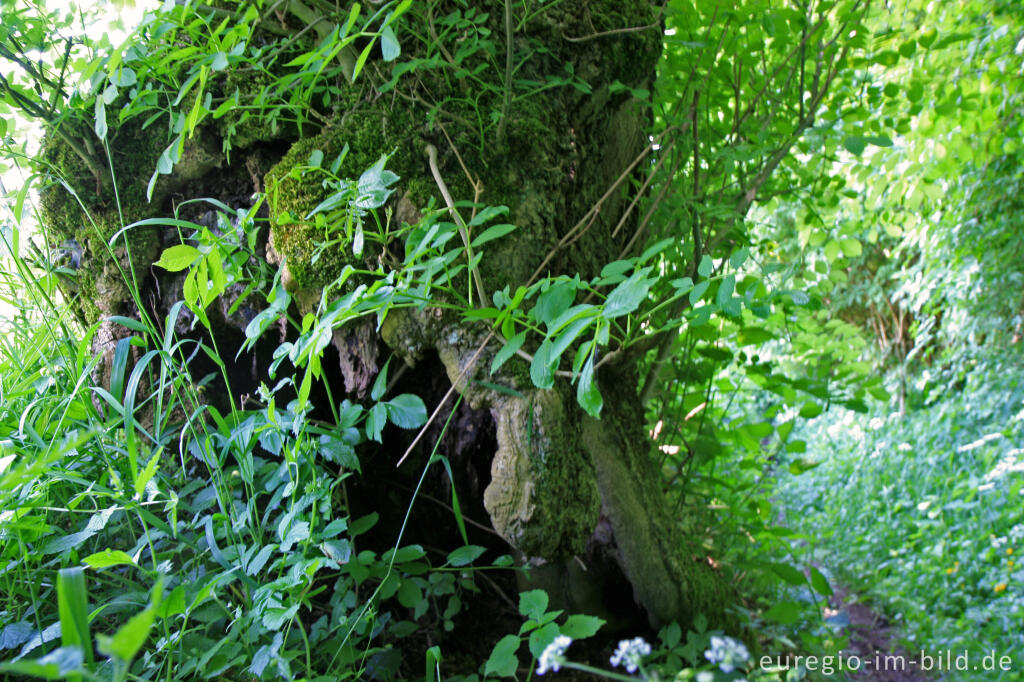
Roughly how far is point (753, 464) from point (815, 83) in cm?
121

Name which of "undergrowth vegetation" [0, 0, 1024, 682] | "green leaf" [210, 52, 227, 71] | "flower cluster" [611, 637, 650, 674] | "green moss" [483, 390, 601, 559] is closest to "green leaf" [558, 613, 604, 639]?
"undergrowth vegetation" [0, 0, 1024, 682]

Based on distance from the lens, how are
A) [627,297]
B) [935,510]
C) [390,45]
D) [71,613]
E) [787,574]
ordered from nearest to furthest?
[71,613] → [627,297] → [390,45] → [787,574] → [935,510]

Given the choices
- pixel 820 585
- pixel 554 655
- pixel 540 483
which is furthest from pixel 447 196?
pixel 820 585

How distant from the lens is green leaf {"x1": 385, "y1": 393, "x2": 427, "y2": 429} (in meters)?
1.19

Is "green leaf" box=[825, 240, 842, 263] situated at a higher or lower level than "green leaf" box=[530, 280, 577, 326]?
higher

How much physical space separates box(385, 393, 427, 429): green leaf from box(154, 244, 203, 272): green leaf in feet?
1.46

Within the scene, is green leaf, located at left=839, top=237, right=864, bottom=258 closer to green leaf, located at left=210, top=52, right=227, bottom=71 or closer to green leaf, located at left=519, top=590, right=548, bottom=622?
green leaf, located at left=519, top=590, right=548, bottom=622

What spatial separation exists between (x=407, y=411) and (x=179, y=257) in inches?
19.7

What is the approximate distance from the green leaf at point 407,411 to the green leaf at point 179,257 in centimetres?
45

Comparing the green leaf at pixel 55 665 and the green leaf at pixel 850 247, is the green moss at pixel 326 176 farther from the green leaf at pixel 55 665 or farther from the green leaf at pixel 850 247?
the green leaf at pixel 850 247

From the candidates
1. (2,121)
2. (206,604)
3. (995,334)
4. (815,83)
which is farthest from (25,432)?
(995,334)

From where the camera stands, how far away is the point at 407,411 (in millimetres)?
1211

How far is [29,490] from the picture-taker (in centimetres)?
116

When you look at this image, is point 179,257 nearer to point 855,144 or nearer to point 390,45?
point 390,45
